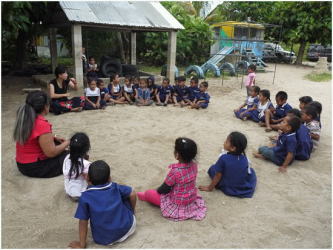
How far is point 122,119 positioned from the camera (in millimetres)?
5797

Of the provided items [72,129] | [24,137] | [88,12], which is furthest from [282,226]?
[88,12]

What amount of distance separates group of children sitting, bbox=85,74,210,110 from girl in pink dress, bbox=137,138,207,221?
429 centimetres

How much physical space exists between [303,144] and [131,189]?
2644 mm

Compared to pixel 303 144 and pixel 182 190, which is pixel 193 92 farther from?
pixel 182 190

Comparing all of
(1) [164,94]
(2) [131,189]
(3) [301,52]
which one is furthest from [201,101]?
(3) [301,52]

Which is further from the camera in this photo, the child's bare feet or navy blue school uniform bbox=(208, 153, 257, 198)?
the child's bare feet

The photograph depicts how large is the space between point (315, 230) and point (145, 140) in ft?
9.14

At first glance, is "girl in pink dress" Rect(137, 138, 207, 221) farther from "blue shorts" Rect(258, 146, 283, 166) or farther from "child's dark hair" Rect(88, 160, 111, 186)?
"blue shorts" Rect(258, 146, 283, 166)

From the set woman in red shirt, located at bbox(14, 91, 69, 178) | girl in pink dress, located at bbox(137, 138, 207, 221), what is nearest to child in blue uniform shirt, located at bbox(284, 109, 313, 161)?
girl in pink dress, located at bbox(137, 138, 207, 221)

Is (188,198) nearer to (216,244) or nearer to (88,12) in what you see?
(216,244)

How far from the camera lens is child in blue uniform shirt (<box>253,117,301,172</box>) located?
3590 millimetres

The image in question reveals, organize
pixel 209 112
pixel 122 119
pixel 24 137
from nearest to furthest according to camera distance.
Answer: pixel 24 137 → pixel 122 119 → pixel 209 112

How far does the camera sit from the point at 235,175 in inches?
119

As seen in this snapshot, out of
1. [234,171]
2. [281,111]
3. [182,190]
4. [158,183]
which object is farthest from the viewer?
[281,111]
